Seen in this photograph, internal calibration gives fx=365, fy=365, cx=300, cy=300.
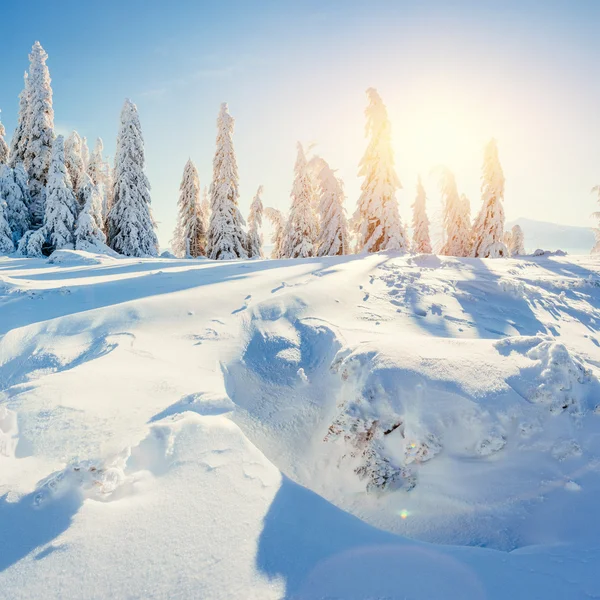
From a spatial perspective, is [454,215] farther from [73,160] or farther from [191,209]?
[73,160]

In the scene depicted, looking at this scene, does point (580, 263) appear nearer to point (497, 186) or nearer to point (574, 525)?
point (574, 525)

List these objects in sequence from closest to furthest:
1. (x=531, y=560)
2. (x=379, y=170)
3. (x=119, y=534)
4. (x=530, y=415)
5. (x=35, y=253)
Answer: (x=119, y=534), (x=531, y=560), (x=530, y=415), (x=35, y=253), (x=379, y=170)

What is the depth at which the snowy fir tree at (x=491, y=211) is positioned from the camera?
26214mm

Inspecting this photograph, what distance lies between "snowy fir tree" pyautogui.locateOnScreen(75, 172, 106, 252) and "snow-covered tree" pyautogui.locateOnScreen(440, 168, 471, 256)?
27.2m

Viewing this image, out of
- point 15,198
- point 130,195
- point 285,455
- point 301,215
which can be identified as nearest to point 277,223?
point 301,215

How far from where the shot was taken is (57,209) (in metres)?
19.6

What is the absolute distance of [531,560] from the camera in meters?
2.53

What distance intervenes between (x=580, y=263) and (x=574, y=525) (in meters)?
12.0

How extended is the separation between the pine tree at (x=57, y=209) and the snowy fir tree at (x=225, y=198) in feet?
29.0

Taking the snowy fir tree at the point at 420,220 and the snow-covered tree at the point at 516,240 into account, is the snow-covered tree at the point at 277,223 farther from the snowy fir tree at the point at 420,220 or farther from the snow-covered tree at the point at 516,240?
the snow-covered tree at the point at 516,240

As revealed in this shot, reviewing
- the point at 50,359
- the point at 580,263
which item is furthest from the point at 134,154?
the point at 580,263

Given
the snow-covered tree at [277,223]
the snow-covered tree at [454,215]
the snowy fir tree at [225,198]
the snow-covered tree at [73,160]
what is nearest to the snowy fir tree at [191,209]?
the snowy fir tree at [225,198]

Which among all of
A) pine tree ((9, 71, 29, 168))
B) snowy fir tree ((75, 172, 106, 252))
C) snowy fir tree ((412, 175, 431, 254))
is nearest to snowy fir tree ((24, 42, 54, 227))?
pine tree ((9, 71, 29, 168))

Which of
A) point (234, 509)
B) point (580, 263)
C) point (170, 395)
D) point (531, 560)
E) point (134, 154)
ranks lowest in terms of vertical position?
point (531, 560)
